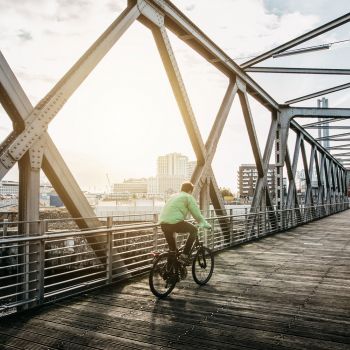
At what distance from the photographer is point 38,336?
149 inches

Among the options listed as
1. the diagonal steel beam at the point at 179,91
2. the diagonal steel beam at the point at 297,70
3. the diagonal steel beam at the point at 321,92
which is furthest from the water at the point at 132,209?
the diagonal steel beam at the point at 179,91

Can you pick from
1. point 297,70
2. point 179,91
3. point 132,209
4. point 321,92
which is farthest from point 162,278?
point 132,209

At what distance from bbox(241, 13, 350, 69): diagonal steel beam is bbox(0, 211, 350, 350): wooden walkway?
24.5ft

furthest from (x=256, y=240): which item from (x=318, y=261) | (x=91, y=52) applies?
(x=91, y=52)

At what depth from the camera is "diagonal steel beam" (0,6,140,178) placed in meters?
4.96

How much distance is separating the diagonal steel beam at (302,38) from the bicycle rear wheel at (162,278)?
895cm

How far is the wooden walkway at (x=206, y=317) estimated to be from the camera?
3693 mm

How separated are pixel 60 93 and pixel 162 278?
3387mm

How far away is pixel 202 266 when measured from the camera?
640 cm

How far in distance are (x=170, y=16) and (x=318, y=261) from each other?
715 centimetres

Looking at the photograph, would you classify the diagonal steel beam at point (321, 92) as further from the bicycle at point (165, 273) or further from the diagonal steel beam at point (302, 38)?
the bicycle at point (165, 273)

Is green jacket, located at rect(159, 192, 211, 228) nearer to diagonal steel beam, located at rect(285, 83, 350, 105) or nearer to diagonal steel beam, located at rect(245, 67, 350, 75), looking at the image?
diagonal steel beam, located at rect(245, 67, 350, 75)

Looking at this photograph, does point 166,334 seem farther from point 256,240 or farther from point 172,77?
point 256,240

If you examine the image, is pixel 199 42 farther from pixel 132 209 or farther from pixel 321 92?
pixel 132 209
